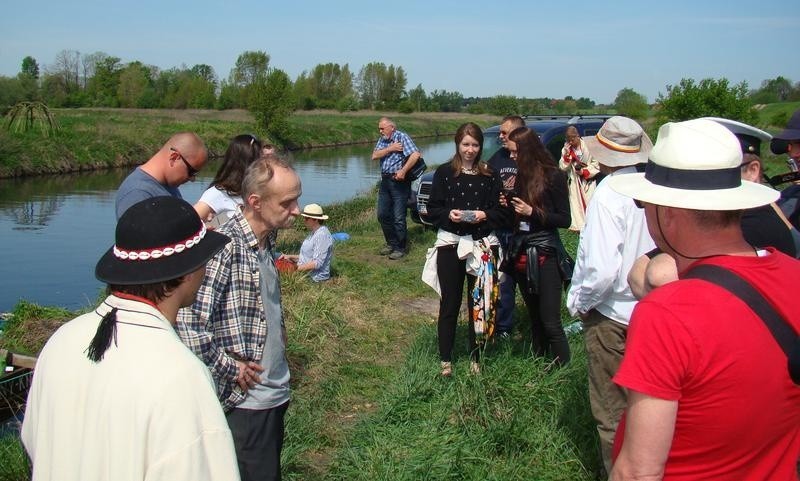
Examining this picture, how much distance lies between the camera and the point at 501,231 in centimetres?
517

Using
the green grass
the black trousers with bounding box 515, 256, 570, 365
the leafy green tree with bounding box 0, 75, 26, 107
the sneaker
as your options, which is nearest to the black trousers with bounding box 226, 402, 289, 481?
the green grass

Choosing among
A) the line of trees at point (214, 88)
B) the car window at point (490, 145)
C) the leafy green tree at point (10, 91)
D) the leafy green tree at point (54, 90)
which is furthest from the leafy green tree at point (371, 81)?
the car window at point (490, 145)

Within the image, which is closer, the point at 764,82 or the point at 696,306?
the point at 696,306

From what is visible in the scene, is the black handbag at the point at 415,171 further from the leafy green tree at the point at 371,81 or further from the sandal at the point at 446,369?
the leafy green tree at the point at 371,81

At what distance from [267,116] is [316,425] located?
4253 cm

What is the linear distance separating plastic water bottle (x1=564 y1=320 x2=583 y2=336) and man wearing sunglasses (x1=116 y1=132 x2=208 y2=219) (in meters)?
3.19

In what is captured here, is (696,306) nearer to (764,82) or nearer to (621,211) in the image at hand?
(621,211)

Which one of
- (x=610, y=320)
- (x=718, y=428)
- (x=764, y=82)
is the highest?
(x=764, y=82)

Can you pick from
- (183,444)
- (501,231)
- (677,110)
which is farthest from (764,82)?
(183,444)

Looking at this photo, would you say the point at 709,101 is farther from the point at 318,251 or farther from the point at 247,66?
the point at 247,66

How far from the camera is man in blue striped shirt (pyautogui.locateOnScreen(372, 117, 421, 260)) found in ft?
30.3

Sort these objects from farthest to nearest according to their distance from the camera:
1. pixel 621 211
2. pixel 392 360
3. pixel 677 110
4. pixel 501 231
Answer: pixel 677 110
pixel 392 360
pixel 501 231
pixel 621 211

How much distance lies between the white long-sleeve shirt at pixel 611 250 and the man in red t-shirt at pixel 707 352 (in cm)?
140

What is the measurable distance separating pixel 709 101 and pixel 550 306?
67.3 ft
